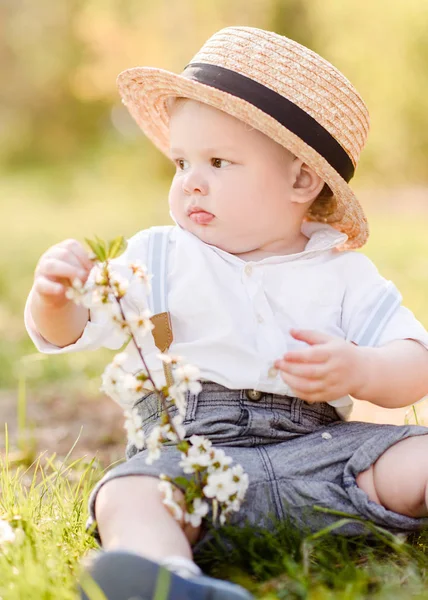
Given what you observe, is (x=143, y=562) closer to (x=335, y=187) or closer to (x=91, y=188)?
(x=335, y=187)

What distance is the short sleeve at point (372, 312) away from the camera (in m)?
2.27

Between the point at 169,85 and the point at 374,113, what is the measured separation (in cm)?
1508

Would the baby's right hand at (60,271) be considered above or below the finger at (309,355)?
above

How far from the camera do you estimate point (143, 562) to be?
5.08 feet

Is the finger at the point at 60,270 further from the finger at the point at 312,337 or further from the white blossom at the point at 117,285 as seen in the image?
the finger at the point at 312,337

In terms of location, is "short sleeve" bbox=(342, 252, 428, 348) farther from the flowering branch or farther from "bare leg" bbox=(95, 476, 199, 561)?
"bare leg" bbox=(95, 476, 199, 561)

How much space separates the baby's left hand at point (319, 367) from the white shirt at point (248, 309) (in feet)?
0.65

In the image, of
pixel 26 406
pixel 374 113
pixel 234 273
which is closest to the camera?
pixel 234 273

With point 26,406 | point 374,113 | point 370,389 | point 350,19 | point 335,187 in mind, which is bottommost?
point 26,406

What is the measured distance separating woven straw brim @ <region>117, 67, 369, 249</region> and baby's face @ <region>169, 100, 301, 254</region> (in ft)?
0.18

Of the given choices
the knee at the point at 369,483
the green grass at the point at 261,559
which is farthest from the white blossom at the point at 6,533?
the knee at the point at 369,483

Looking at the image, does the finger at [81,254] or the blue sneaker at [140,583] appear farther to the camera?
the finger at [81,254]

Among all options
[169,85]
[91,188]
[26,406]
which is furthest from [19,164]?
[169,85]

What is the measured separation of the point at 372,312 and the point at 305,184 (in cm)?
42
